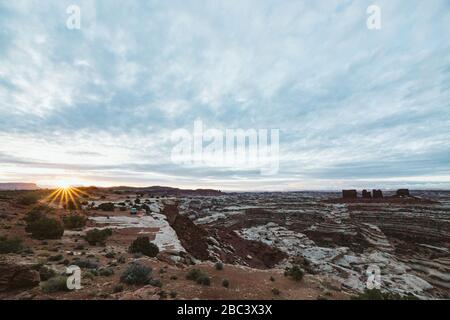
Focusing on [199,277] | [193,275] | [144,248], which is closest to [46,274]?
[193,275]

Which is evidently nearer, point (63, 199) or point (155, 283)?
point (155, 283)

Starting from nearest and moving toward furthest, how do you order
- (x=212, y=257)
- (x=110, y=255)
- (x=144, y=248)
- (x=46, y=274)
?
(x=46, y=274)
(x=110, y=255)
(x=144, y=248)
(x=212, y=257)

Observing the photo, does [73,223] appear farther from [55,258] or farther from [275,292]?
[275,292]

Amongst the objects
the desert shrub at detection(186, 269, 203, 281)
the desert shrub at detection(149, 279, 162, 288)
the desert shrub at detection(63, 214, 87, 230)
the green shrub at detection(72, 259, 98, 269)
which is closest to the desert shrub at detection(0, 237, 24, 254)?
the green shrub at detection(72, 259, 98, 269)

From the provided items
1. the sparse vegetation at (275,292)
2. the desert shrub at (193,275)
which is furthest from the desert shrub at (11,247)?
the sparse vegetation at (275,292)
